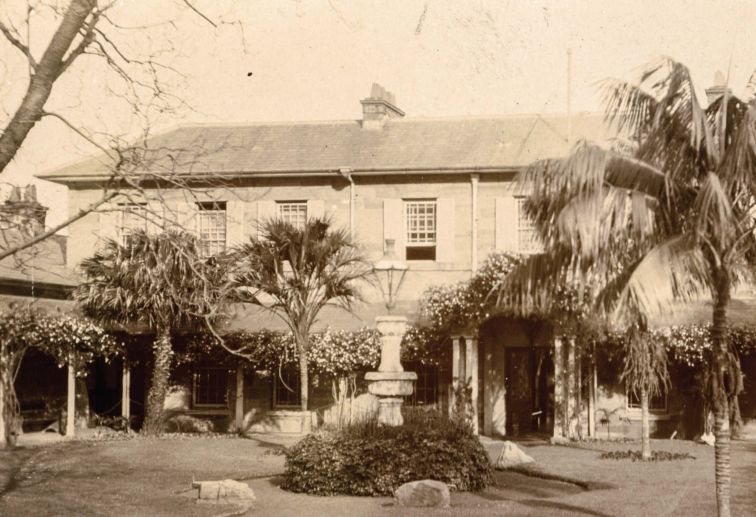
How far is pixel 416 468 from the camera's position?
1496 centimetres

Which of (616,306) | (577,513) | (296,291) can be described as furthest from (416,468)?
(296,291)

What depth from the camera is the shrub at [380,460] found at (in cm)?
1491

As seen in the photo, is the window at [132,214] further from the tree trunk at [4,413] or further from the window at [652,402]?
the window at [652,402]

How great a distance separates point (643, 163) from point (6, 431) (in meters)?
15.4

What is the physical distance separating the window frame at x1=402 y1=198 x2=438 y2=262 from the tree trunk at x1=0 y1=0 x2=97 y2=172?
18397 millimetres

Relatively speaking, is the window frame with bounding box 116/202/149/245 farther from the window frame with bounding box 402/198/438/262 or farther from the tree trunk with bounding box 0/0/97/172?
the window frame with bounding box 402/198/438/262

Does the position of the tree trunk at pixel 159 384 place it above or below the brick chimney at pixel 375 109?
below

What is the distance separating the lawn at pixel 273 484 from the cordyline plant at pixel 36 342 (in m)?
1.46

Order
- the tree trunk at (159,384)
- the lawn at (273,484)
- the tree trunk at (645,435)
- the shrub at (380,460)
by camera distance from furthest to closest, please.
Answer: the tree trunk at (159,384) → the tree trunk at (645,435) → the shrub at (380,460) → the lawn at (273,484)

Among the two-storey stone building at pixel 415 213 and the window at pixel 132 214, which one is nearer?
the window at pixel 132 214

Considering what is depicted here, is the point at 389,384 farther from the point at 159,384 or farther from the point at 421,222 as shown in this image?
the point at 421,222

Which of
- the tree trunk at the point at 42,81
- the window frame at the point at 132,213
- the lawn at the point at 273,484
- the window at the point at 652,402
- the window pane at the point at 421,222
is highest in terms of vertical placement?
the window pane at the point at 421,222

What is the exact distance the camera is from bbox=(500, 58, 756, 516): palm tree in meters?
10.5

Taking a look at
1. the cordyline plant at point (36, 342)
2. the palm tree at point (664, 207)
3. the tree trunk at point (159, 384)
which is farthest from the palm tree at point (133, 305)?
the palm tree at point (664, 207)
